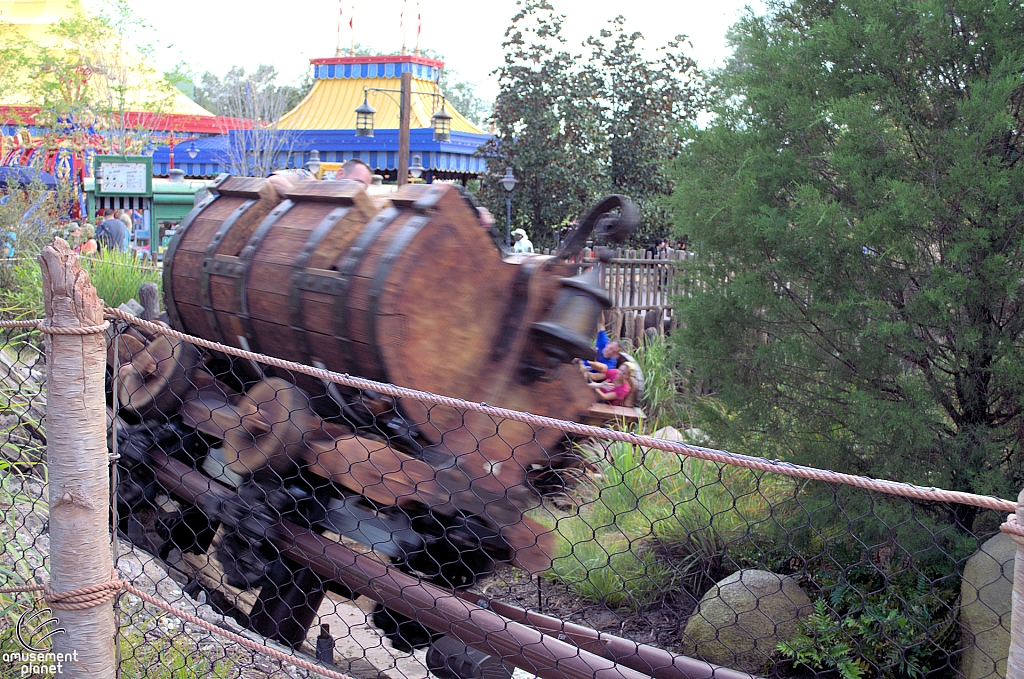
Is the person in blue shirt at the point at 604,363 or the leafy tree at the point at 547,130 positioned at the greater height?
the leafy tree at the point at 547,130

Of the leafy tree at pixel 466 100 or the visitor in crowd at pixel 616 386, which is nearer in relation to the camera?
the visitor in crowd at pixel 616 386

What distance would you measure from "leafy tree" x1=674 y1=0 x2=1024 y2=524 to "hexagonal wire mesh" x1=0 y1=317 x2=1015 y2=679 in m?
0.35

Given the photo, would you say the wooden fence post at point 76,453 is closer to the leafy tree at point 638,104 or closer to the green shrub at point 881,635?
the green shrub at point 881,635

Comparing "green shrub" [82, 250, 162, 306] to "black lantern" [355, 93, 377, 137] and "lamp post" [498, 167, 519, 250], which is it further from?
"lamp post" [498, 167, 519, 250]

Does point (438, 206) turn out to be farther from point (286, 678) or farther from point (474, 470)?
point (286, 678)

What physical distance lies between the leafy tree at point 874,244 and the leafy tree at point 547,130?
10.1m

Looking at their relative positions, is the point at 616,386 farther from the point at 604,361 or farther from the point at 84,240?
the point at 84,240

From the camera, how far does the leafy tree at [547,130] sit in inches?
562

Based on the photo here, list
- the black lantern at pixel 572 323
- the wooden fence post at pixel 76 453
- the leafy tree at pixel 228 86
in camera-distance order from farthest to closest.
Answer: the leafy tree at pixel 228 86 → the black lantern at pixel 572 323 → the wooden fence post at pixel 76 453

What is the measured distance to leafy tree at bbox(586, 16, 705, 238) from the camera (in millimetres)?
14594

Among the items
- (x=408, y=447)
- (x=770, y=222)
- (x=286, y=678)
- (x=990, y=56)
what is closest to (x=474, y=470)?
(x=408, y=447)

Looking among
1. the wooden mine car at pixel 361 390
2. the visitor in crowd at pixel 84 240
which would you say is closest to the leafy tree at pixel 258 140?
the visitor in crowd at pixel 84 240

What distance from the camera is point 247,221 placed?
387cm

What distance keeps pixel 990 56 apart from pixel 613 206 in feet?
5.87
